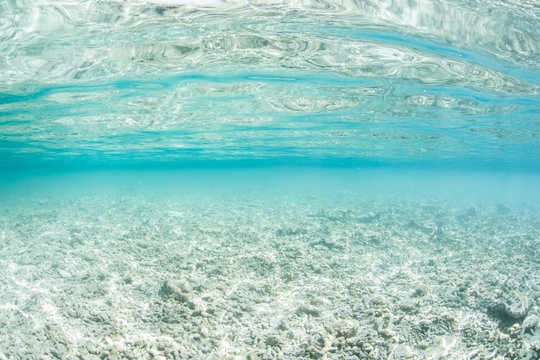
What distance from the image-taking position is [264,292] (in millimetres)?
7082

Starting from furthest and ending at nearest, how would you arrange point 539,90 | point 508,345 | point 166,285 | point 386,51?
point 539,90 < point 386,51 < point 166,285 < point 508,345

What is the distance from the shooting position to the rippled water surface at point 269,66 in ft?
23.1

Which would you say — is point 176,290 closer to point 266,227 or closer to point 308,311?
point 308,311

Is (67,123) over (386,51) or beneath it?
beneath

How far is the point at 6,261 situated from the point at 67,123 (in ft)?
36.5

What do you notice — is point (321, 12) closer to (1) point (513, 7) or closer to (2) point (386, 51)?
(2) point (386, 51)

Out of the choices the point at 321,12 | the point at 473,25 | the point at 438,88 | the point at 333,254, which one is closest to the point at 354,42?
the point at 321,12

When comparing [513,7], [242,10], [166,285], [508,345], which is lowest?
[166,285]

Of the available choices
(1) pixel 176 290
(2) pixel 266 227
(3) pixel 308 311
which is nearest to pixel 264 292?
(3) pixel 308 311

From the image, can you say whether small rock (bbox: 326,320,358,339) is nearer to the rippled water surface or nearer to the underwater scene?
the underwater scene

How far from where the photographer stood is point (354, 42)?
8547 mm

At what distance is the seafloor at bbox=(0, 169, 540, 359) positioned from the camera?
192 inches

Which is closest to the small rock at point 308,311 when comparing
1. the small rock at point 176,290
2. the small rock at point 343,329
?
the small rock at point 343,329

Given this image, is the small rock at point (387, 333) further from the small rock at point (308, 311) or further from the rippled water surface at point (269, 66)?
the rippled water surface at point (269, 66)
